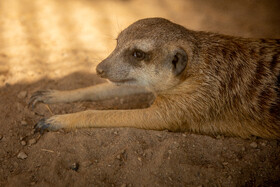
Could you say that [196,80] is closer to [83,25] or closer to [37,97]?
[37,97]

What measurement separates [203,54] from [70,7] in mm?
3434

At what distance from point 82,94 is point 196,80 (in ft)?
4.83

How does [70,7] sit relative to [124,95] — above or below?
above

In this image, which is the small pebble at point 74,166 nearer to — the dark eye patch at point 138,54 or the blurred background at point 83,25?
the dark eye patch at point 138,54

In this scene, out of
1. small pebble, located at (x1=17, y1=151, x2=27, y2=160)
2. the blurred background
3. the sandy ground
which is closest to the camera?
the sandy ground

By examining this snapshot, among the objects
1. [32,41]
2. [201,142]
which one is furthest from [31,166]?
[32,41]

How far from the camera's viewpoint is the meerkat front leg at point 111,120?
8.38ft

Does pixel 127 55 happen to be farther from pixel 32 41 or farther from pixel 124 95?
pixel 32 41

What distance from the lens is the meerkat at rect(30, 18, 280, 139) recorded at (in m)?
2.40

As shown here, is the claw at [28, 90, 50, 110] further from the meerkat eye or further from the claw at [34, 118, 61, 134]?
the meerkat eye

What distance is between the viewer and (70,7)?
195 inches

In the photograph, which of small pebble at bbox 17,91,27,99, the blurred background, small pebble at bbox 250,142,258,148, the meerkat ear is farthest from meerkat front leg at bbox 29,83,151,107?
small pebble at bbox 250,142,258,148

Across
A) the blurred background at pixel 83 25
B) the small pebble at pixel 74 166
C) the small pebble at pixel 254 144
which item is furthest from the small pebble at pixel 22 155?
the small pebble at pixel 254 144

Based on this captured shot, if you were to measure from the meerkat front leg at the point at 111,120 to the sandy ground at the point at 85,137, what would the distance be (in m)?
0.08
